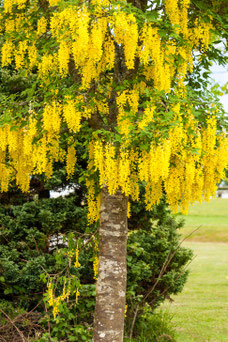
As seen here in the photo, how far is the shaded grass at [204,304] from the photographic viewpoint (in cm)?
832

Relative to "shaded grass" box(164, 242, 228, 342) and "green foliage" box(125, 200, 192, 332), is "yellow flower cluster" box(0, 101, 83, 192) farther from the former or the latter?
"shaded grass" box(164, 242, 228, 342)

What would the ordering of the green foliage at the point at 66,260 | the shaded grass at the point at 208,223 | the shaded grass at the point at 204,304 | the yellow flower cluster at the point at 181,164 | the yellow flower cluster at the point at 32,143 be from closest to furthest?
1. the yellow flower cluster at the point at 181,164
2. the yellow flower cluster at the point at 32,143
3. the green foliage at the point at 66,260
4. the shaded grass at the point at 204,304
5. the shaded grass at the point at 208,223

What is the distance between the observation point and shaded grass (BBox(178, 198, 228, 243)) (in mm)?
21422

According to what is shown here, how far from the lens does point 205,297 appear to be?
11156 millimetres

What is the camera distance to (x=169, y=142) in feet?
13.7

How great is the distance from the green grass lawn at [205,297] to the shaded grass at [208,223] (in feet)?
0.16

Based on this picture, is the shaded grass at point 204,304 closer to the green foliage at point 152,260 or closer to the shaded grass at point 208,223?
the green foliage at point 152,260

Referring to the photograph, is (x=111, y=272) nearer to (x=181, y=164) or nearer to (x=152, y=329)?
(x=181, y=164)

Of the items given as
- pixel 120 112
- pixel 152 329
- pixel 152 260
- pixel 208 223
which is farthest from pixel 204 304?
pixel 208 223

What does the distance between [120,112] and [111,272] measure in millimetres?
1793

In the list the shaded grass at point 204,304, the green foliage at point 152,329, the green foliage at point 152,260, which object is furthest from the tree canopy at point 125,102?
the shaded grass at point 204,304

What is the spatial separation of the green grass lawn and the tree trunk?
3375mm

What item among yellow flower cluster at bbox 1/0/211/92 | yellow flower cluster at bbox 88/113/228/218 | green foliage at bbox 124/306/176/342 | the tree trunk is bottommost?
green foliage at bbox 124/306/176/342

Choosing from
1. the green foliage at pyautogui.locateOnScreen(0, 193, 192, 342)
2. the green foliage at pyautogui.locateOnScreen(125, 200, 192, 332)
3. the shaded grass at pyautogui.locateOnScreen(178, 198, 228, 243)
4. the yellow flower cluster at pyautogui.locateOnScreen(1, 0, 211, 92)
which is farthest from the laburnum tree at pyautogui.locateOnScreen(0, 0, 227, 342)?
the shaded grass at pyautogui.locateOnScreen(178, 198, 228, 243)
